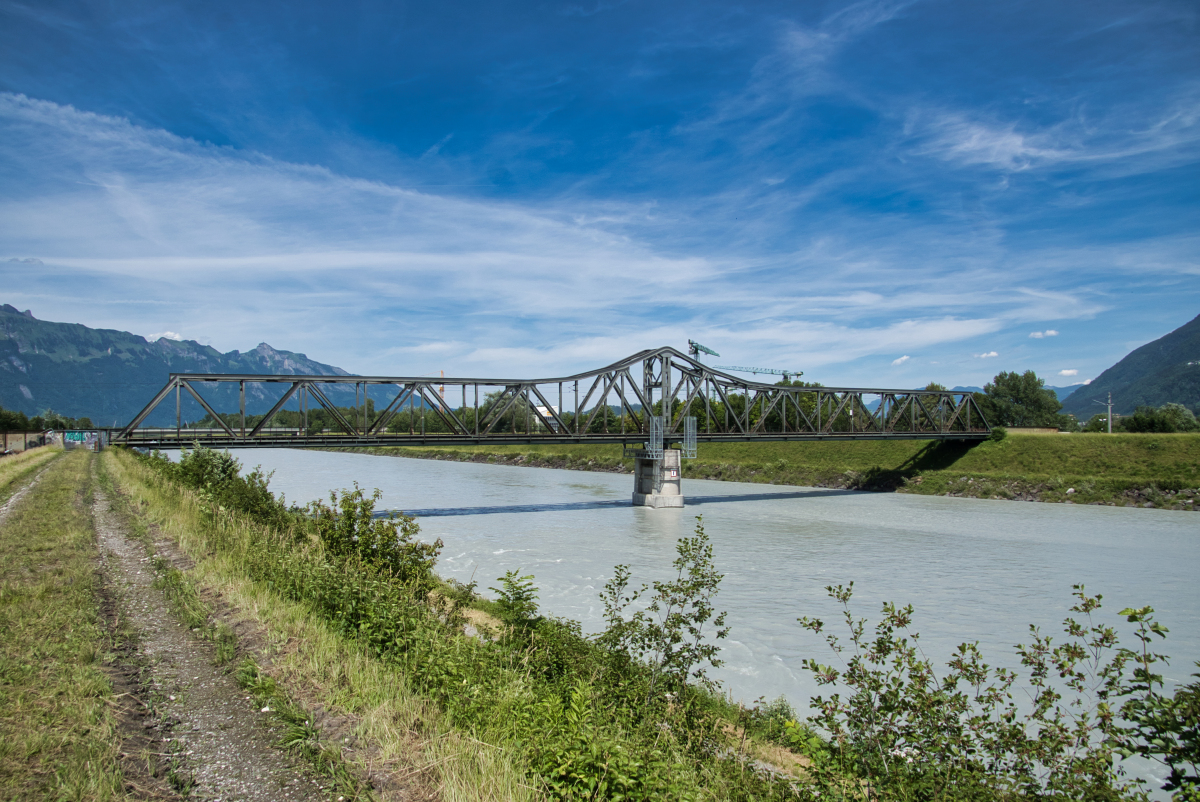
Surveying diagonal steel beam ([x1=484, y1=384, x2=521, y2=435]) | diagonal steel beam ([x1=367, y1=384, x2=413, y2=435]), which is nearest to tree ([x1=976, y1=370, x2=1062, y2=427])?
diagonal steel beam ([x1=484, y1=384, x2=521, y2=435])

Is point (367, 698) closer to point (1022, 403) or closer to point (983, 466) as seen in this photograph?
point (983, 466)

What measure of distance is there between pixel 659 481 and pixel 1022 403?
3181 inches

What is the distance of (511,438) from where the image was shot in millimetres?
45875

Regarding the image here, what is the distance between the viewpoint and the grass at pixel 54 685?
5176 millimetres

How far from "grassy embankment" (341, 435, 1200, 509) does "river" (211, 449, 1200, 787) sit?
140 inches

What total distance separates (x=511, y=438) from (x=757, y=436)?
24384mm

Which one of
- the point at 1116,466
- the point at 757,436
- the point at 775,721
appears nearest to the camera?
the point at 775,721

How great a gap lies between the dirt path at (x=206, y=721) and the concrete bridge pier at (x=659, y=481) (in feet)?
134

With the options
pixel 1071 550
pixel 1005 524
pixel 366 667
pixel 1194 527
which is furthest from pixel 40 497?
pixel 1194 527

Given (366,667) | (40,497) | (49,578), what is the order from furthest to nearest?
1. (40,497)
2. (49,578)
3. (366,667)

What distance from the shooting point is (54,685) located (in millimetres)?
6762

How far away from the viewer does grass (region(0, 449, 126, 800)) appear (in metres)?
5.18

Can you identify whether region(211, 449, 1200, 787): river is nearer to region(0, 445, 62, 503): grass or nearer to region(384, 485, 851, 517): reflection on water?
region(384, 485, 851, 517): reflection on water

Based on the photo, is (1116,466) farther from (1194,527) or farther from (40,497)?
(40,497)
